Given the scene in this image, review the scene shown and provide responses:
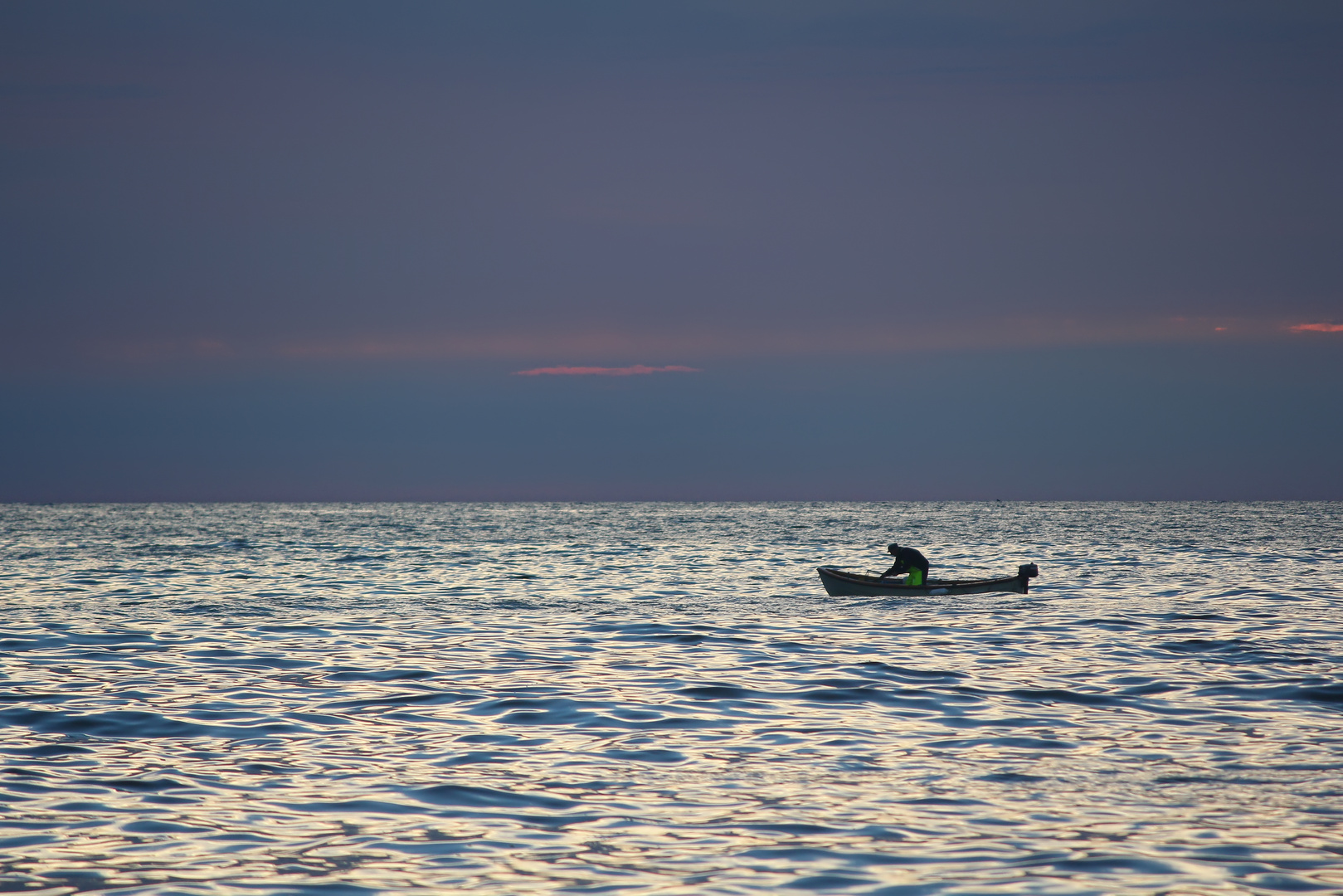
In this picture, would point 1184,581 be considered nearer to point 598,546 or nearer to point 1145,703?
point 1145,703

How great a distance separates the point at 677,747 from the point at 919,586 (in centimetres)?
2097

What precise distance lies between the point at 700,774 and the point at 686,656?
10.0 m

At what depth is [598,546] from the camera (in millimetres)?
76812

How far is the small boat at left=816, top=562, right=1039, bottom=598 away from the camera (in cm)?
3450

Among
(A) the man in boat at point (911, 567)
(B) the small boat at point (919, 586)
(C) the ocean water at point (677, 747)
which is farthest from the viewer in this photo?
(B) the small boat at point (919, 586)

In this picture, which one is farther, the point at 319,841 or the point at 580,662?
the point at 580,662

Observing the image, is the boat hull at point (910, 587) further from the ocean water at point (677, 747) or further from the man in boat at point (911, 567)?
→ the ocean water at point (677, 747)

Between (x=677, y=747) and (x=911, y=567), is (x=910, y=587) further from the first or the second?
(x=677, y=747)

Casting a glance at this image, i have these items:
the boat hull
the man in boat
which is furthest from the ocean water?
the man in boat

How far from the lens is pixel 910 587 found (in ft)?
113

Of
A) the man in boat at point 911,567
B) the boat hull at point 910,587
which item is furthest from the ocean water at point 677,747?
the man in boat at point 911,567

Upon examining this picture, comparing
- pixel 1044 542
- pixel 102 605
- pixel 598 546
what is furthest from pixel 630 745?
pixel 1044 542

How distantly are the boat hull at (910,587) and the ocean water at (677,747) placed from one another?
601 mm

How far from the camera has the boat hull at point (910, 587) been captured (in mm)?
34531
